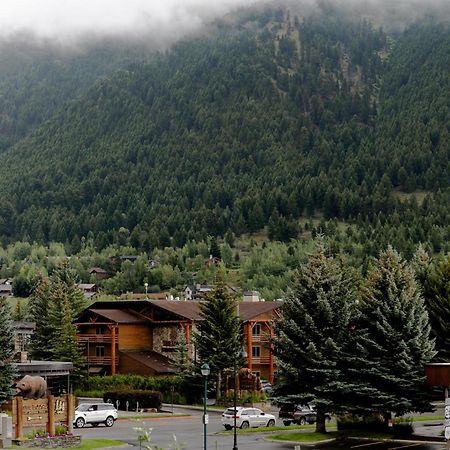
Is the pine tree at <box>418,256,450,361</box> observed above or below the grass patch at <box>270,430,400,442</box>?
above

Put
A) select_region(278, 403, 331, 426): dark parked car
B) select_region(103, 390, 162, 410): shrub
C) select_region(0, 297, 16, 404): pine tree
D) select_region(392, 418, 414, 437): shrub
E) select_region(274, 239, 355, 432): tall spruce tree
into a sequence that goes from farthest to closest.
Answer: select_region(103, 390, 162, 410): shrub → select_region(278, 403, 331, 426): dark parked car → select_region(0, 297, 16, 404): pine tree → select_region(274, 239, 355, 432): tall spruce tree → select_region(392, 418, 414, 437): shrub

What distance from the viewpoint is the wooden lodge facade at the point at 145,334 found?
98188 millimetres

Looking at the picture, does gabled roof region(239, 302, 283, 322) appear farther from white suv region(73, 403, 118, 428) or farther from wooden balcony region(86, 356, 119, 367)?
white suv region(73, 403, 118, 428)

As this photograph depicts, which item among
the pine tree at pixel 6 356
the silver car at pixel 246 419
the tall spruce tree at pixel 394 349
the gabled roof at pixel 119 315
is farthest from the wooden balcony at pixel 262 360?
the tall spruce tree at pixel 394 349

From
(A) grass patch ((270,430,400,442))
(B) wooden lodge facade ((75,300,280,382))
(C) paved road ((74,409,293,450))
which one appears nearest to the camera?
(C) paved road ((74,409,293,450))

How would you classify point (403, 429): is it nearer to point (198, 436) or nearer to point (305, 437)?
point (305, 437)

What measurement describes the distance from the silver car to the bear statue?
1604cm

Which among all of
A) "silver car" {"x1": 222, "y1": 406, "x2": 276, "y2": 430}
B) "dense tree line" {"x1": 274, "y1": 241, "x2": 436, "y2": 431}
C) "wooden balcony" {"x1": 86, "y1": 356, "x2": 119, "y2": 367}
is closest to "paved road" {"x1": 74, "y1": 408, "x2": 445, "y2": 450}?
"silver car" {"x1": 222, "y1": 406, "x2": 276, "y2": 430}

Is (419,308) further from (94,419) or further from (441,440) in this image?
(94,419)

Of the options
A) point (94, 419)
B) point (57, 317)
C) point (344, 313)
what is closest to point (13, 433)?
point (94, 419)

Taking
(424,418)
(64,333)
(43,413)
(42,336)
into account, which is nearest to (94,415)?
(43,413)

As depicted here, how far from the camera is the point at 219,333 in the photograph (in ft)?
271

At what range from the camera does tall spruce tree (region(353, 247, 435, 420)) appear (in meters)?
54.8

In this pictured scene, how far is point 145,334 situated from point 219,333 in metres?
20.7
